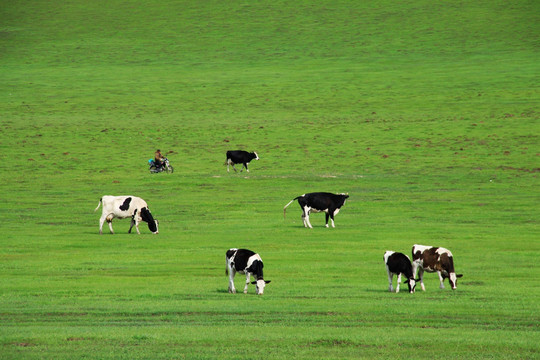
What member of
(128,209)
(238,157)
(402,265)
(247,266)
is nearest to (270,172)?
(238,157)

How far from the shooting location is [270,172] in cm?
5288

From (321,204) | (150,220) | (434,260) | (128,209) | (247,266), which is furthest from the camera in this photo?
(321,204)

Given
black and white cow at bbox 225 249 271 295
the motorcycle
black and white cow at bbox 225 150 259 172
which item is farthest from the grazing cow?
black and white cow at bbox 225 150 259 172

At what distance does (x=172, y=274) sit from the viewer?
2300 centimetres

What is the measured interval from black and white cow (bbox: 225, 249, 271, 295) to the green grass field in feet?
1.48

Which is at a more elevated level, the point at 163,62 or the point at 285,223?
the point at 163,62

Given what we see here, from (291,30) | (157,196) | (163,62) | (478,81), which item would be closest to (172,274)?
(157,196)

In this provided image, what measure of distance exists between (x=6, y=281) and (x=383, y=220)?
57.9 feet

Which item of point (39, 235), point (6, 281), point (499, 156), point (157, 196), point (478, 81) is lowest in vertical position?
point (6, 281)

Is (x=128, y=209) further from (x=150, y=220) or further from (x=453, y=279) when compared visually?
(x=453, y=279)

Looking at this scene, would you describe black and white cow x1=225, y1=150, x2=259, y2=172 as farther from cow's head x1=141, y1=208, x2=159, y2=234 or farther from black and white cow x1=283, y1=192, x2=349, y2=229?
cow's head x1=141, y1=208, x2=159, y2=234

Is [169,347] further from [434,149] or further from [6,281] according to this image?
[434,149]

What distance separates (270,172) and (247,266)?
3370 cm

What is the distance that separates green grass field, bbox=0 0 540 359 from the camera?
53.3 ft
